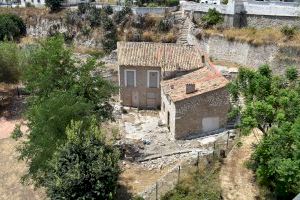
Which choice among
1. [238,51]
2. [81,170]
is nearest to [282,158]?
[81,170]

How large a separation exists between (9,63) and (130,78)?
13.9m

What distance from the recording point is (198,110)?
33.8 meters

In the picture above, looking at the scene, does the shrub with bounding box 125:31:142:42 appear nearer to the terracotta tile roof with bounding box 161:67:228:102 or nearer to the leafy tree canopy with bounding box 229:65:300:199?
the terracotta tile roof with bounding box 161:67:228:102

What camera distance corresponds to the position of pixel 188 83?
35.2 metres

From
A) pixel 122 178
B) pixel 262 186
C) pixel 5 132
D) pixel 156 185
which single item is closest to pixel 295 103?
pixel 262 186

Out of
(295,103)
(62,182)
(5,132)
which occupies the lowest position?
(5,132)

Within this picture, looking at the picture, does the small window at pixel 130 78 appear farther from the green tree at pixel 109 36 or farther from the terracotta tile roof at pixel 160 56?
the green tree at pixel 109 36

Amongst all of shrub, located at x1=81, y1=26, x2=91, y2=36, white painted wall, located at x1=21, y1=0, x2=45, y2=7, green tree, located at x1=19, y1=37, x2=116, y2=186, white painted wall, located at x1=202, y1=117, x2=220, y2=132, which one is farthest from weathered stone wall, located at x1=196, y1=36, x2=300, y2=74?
white painted wall, located at x1=21, y1=0, x2=45, y2=7

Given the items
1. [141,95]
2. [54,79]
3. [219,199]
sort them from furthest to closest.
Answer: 1. [141,95]
2. [54,79]
3. [219,199]

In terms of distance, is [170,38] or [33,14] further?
[33,14]

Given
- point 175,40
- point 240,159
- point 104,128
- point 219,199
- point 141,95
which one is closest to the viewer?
point 219,199

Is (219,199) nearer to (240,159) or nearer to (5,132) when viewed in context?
(240,159)

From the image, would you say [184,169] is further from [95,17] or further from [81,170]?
[95,17]

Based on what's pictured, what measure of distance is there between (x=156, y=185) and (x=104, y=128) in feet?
38.2
